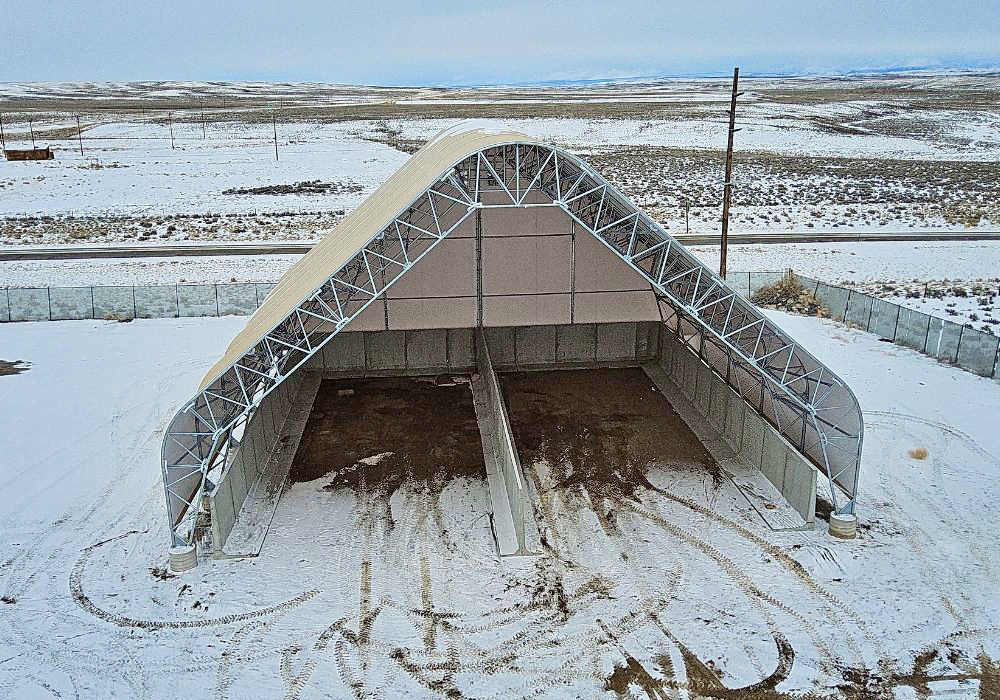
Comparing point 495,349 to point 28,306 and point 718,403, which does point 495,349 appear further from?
point 28,306

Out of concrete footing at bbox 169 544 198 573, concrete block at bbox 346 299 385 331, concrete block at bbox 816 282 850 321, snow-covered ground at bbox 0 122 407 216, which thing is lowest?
concrete footing at bbox 169 544 198 573

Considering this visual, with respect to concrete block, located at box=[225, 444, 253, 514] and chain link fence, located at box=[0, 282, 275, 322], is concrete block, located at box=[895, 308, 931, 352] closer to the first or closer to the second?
concrete block, located at box=[225, 444, 253, 514]

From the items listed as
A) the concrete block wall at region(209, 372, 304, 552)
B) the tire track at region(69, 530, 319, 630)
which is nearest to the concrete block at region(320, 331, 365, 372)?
the concrete block wall at region(209, 372, 304, 552)

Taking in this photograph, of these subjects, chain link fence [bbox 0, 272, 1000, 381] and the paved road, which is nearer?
chain link fence [bbox 0, 272, 1000, 381]

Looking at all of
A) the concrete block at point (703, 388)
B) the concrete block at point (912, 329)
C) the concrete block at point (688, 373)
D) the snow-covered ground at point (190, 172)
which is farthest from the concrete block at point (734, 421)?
the snow-covered ground at point (190, 172)

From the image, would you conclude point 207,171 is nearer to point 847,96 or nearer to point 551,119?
point 551,119

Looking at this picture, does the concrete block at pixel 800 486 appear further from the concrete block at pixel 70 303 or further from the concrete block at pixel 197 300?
the concrete block at pixel 70 303

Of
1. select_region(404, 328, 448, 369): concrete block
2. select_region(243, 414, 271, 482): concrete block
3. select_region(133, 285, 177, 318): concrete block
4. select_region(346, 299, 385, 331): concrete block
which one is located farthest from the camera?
select_region(133, 285, 177, 318): concrete block

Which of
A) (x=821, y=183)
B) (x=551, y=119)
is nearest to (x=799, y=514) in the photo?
(x=821, y=183)
